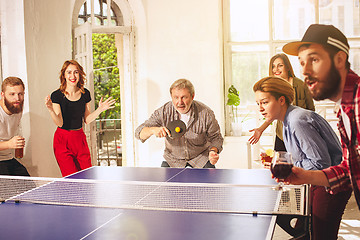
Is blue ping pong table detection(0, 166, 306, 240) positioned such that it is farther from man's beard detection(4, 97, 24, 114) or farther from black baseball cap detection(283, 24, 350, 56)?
man's beard detection(4, 97, 24, 114)

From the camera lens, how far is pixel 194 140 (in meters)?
4.71

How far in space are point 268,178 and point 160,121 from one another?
1644 mm

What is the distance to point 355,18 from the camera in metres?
7.43

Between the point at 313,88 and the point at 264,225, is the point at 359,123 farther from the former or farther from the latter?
the point at 264,225

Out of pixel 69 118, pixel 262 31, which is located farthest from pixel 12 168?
pixel 262 31

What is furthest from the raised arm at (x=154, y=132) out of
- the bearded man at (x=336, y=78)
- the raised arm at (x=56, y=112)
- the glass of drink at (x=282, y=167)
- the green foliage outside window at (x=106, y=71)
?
the green foliage outside window at (x=106, y=71)

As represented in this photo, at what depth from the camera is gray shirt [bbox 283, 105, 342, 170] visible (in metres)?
2.64

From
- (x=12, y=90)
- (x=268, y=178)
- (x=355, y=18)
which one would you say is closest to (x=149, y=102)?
(x=12, y=90)

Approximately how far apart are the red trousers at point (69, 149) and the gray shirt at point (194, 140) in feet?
2.66

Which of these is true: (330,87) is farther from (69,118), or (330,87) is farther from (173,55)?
(173,55)

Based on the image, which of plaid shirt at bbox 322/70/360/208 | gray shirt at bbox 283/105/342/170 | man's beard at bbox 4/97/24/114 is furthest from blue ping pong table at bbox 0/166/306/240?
man's beard at bbox 4/97/24/114

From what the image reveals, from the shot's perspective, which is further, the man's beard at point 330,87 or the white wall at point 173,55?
the white wall at point 173,55

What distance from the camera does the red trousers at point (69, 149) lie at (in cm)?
509

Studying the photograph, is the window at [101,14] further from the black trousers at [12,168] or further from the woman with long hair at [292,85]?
the woman with long hair at [292,85]
